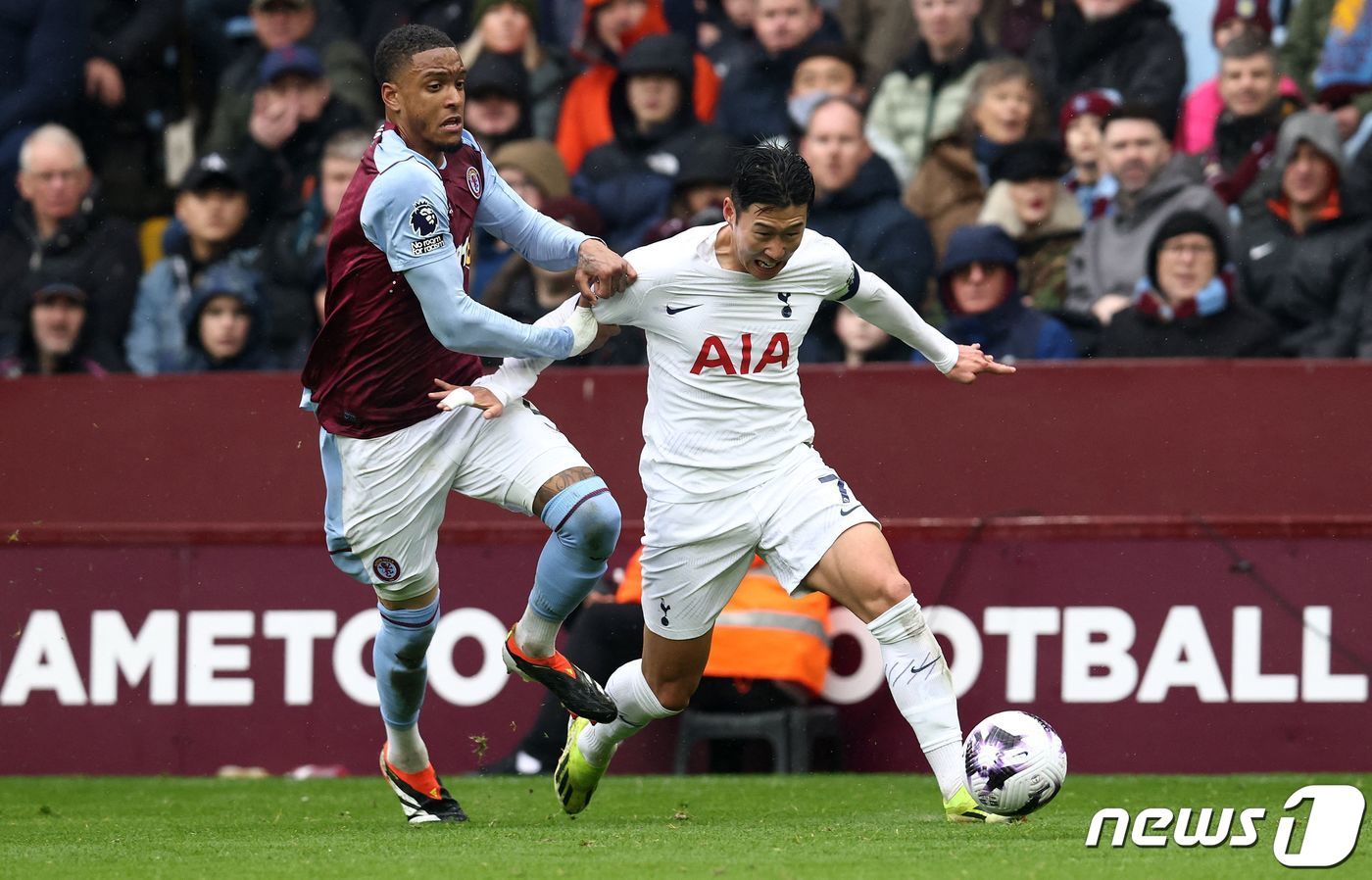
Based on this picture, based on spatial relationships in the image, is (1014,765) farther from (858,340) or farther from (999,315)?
(858,340)

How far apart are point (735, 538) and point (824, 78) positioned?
4723 mm

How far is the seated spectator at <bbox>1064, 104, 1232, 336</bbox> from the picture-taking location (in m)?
10.1

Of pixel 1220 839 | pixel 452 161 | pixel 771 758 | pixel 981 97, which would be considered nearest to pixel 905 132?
pixel 981 97

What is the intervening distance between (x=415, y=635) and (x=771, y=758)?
2324 mm

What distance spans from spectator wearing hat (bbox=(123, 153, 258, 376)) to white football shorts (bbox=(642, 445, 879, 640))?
4.89 meters

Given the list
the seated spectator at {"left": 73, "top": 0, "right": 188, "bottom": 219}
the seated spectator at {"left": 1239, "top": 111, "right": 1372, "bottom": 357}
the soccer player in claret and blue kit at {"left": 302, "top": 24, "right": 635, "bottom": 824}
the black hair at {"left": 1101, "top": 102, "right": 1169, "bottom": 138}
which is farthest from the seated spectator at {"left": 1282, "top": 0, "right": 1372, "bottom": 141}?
the seated spectator at {"left": 73, "top": 0, "right": 188, "bottom": 219}

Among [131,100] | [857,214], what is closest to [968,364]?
[857,214]

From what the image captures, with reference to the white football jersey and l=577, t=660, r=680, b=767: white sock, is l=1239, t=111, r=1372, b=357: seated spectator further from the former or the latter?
l=577, t=660, r=680, b=767: white sock

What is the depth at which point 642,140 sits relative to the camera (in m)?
11.0

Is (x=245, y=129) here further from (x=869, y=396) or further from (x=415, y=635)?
(x=415, y=635)

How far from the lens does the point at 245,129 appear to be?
1153cm

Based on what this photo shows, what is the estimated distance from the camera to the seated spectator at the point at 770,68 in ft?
35.7

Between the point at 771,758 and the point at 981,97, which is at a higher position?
the point at 981,97

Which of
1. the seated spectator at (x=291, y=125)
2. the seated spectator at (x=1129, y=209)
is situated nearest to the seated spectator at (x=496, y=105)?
the seated spectator at (x=291, y=125)
